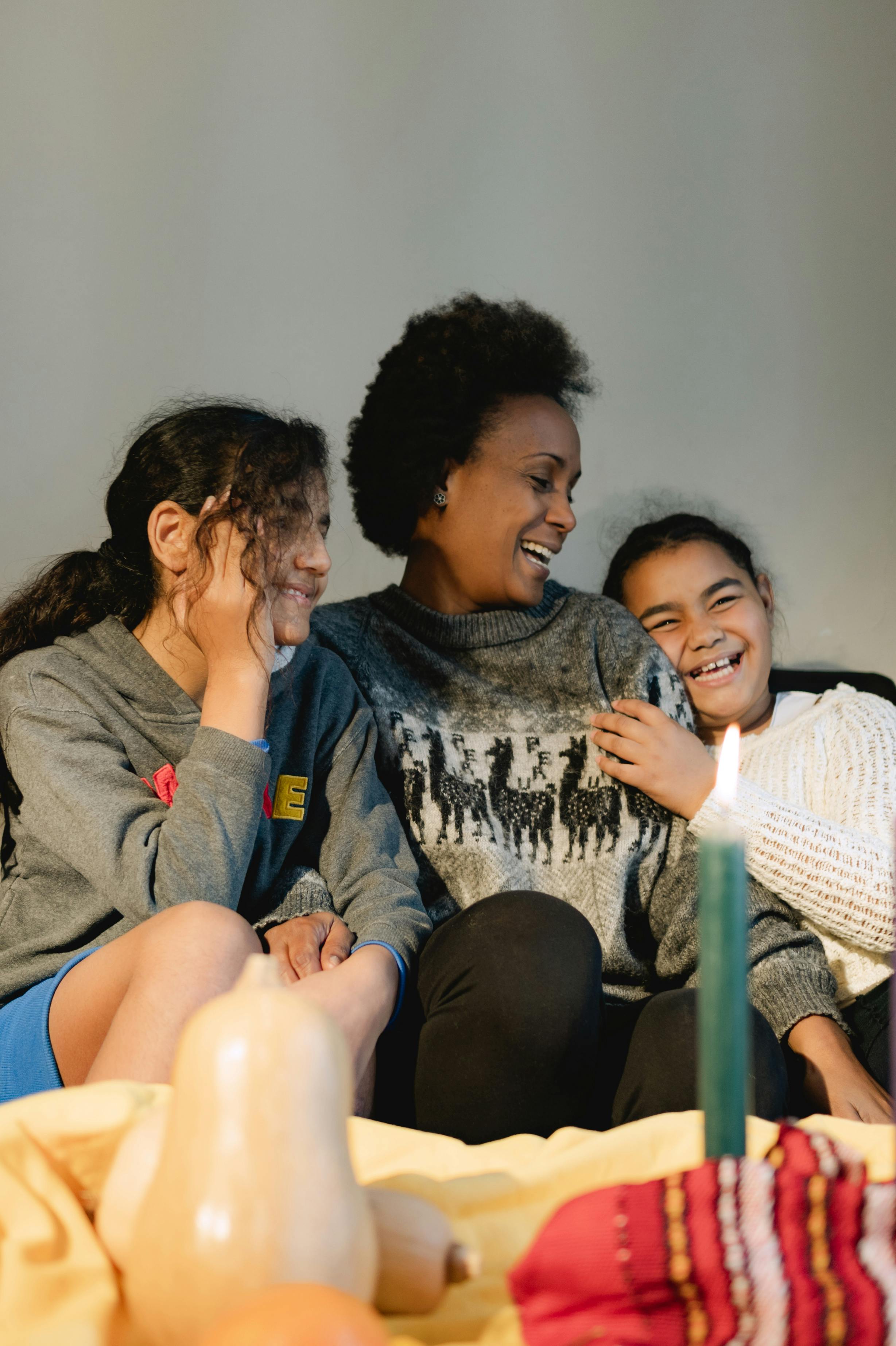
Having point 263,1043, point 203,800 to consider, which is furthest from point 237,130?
point 263,1043

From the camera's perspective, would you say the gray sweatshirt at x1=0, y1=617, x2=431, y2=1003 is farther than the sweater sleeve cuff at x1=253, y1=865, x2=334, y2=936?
No

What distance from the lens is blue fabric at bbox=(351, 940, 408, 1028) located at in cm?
90

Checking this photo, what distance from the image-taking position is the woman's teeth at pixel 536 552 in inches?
52.3

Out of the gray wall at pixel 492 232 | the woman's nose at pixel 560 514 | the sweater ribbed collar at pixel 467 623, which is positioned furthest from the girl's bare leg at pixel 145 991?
the gray wall at pixel 492 232

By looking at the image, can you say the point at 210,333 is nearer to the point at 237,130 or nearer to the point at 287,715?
the point at 237,130

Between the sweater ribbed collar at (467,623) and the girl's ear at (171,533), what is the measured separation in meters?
0.35

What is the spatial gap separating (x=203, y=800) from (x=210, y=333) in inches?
38.9

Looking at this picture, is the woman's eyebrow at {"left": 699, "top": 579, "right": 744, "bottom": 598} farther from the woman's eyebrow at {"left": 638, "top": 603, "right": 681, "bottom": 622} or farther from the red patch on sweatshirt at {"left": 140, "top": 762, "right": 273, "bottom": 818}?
the red patch on sweatshirt at {"left": 140, "top": 762, "right": 273, "bottom": 818}

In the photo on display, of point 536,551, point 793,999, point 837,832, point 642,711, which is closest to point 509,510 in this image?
point 536,551

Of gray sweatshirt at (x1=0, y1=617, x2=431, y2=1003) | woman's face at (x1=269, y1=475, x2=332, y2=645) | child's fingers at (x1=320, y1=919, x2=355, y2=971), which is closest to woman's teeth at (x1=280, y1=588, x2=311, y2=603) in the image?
woman's face at (x1=269, y1=475, x2=332, y2=645)

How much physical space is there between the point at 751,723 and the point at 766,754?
0.14m

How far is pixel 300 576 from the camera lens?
3.48ft

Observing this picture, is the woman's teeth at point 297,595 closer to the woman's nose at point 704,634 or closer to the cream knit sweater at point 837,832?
the cream knit sweater at point 837,832

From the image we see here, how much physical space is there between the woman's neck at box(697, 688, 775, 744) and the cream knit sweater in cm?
14
